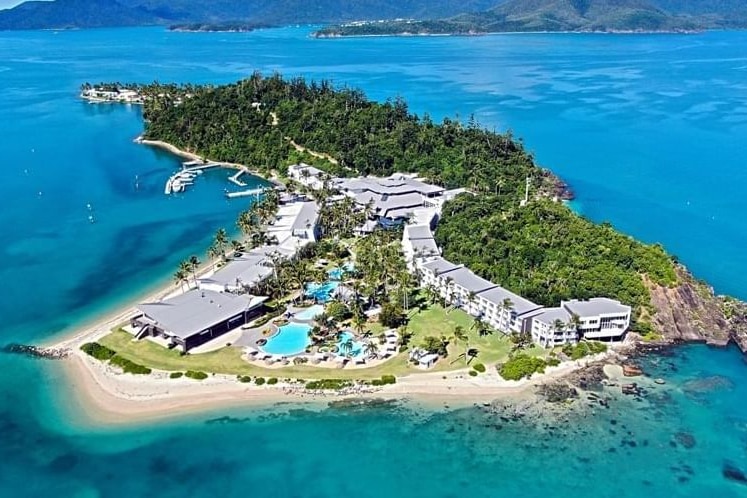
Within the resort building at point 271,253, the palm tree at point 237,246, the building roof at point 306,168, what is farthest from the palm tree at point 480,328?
the building roof at point 306,168

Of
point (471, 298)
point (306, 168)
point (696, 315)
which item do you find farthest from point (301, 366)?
point (306, 168)

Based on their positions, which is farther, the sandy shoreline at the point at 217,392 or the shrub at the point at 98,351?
the shrub at the point at 98,351

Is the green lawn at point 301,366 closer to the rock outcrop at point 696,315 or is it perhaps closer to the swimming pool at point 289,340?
the swimming pool at point 289,340

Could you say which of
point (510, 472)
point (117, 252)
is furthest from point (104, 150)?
point (510, 472)

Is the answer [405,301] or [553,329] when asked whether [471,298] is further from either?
[553,329]

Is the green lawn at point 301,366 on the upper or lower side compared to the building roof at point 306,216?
lower
